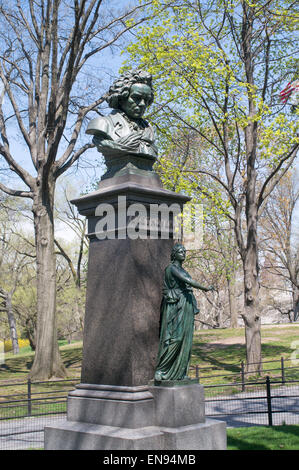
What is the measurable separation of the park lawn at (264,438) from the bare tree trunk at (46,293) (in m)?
10.2

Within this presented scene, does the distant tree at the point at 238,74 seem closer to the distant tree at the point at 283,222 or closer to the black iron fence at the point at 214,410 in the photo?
the black iron fence at the point at 214,410

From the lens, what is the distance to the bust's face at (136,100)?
7.94m

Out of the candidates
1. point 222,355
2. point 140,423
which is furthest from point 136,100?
point 222,355

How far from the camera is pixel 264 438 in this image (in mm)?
9602

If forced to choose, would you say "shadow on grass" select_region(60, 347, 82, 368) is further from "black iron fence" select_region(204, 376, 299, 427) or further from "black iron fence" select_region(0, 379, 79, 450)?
"black iron fence" select_region(204, 376, 299, 427)

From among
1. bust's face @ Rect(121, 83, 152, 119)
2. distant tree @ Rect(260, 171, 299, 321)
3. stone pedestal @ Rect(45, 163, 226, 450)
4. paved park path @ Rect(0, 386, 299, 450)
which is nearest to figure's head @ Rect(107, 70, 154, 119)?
bust's face @ Rect(121, 83, 152, 119)

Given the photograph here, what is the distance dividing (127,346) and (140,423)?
0.91 meters

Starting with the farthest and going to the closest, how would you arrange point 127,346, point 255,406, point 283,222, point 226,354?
point 283,222 → point 226,354 → point 255,406 → point 127,346

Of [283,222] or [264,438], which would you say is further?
[283,222]

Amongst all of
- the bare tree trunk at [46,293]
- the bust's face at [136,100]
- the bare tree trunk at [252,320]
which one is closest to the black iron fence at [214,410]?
the bare tree trunk at [252,320]

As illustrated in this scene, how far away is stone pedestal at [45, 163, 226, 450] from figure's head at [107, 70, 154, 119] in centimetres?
89

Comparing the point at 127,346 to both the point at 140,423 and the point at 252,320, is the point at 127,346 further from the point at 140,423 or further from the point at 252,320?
the point at 252,320

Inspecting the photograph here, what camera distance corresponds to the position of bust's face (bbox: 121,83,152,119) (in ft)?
26.1
